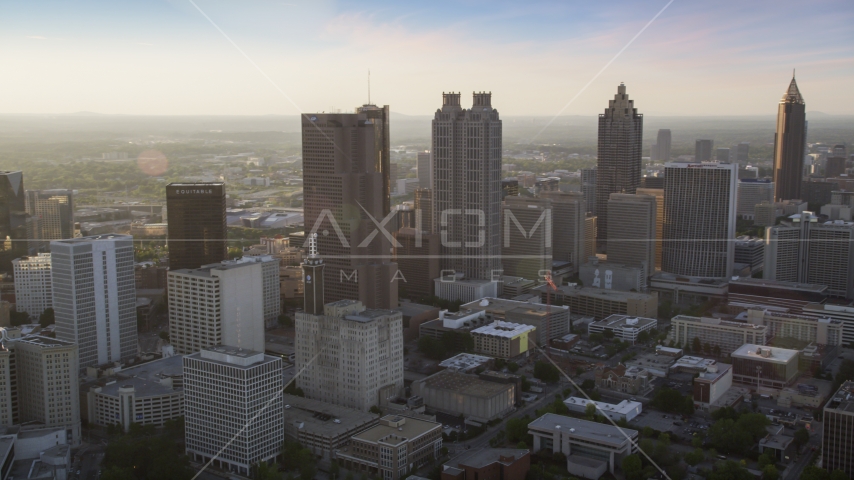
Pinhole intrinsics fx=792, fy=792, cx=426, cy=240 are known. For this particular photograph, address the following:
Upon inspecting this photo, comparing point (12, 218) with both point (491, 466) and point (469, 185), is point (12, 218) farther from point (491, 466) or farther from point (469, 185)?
point (491, 466)

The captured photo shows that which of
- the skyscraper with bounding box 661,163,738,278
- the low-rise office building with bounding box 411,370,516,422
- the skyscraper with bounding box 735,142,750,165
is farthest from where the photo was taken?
the skyscraper with bounding box 735,142,750,165

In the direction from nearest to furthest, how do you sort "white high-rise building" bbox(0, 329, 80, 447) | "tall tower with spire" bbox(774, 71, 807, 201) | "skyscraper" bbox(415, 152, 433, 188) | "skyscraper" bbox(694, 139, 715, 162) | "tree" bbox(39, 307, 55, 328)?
"white high-rise building" bbox(0, 329, 80, 447)
"tree" bbox(39, 307, 55, 328)
"tall tower with spire" bbox(774, 71, 807, 201)
"skyscraper" bbox(415, 152, 433, 188)
"skyscraper" bbox(694, 139, 715, 162)

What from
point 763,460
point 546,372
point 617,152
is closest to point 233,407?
point 546,372

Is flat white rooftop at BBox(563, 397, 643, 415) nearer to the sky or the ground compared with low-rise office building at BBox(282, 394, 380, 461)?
nearer to the ground

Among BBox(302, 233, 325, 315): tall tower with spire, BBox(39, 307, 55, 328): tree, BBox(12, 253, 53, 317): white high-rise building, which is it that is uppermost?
BBox(302, 233, 325, 315): tall tower with spire

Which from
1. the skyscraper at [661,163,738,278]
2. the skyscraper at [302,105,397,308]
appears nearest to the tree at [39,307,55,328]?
the skyscraper at [302,105,397,308]

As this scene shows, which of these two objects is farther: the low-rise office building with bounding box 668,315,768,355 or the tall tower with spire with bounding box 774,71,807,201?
the tall tower with spire with bounding box 774,71,807,201

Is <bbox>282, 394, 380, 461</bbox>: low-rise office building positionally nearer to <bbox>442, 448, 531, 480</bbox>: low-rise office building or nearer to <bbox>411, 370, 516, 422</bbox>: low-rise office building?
<bbox>411, 370, 516, 422</bbox>: low-rise office building
